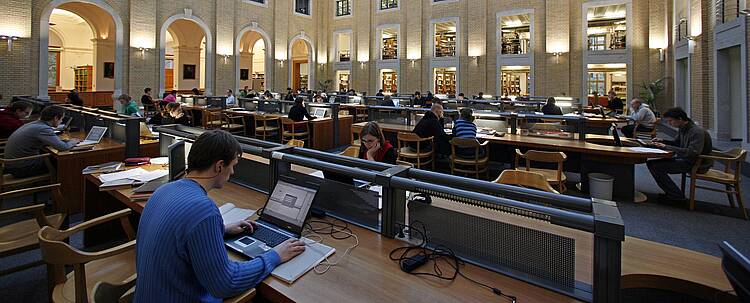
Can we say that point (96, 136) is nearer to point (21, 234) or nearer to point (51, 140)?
point (51, 140)

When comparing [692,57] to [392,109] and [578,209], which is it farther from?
[578,209]

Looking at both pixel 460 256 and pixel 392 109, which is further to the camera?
pixel 392 109

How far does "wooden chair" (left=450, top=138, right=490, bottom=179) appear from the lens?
5.80 m

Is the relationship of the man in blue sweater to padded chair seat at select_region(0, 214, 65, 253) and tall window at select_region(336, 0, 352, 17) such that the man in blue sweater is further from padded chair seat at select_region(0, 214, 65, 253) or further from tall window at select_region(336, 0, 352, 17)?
tall window at select_region(336, 0, 352, 17)

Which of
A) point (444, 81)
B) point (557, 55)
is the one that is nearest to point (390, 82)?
point (444, 81)

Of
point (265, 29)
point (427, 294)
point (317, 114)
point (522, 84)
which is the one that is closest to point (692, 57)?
point (522, 84)

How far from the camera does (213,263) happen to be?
55.3 inches

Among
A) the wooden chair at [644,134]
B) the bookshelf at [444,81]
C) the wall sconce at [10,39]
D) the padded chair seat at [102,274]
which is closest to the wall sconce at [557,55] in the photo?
the bookshelf at [444,81]

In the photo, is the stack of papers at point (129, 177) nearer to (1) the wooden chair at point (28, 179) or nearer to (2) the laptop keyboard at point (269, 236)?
(2) the laptop keyboard at point (269, 236)

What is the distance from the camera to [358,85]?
2173cm

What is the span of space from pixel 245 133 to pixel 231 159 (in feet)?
31.2

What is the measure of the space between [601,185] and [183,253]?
5532 mm

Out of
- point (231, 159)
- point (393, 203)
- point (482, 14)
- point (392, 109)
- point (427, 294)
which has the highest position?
point (482, 14)

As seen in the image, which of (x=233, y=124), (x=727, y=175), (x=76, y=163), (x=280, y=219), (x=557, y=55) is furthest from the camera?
(x=557, y=55)
